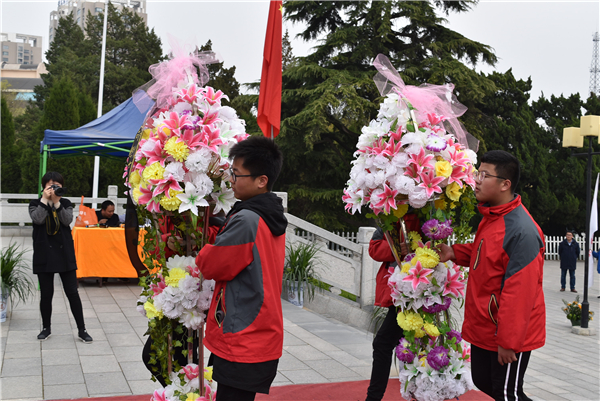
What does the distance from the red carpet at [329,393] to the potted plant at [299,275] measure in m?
3.63

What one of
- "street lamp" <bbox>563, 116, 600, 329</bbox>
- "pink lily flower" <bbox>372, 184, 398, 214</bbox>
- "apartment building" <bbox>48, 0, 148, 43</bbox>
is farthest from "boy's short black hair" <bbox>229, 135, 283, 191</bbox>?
"apartment building" <bbox>48, 0, 148, 43</bbox>

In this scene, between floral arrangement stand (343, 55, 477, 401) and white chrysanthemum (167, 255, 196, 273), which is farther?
floral arrangement stand (343, 55, 477, 401)

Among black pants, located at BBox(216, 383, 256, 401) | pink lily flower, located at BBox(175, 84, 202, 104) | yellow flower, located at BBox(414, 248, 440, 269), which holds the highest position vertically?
pink lily flower, located at BBox(175, 84, 202, 104)

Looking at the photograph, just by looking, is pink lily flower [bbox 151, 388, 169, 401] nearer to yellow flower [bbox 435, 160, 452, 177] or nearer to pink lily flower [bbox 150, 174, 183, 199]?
pink lily flower [bbox 150, 174, 183, 199]

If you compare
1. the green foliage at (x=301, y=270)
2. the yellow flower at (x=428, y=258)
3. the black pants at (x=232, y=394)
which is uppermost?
the yellow flower at (x=428, y=258)

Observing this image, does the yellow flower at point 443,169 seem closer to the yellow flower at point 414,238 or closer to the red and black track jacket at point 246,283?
the yellow flower at point 414,238

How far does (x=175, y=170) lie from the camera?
273 cm

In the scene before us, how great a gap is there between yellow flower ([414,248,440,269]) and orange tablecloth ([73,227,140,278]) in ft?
21.7

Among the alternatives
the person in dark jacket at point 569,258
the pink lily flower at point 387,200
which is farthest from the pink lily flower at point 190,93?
the person in dark jacket at point 569,258

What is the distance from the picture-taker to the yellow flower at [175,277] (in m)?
2.84

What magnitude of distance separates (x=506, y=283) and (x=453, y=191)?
71cm

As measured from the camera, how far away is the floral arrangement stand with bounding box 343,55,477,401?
3.24 metres

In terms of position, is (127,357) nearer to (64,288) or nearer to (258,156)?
(64,288)

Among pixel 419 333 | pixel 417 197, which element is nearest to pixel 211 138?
pixel 417 197
